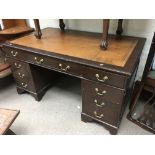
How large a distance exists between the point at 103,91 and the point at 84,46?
0.44 m

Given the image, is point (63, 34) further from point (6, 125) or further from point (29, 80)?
point (6, 125)

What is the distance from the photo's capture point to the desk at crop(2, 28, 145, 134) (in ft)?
3.63

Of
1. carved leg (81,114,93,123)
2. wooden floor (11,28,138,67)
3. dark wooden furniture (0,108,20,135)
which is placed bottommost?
carved leg (81,114,93,123)

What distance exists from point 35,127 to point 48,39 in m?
0.89

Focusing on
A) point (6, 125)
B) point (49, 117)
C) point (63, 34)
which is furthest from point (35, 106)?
point (63, 34)

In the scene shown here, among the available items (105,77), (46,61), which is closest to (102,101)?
(105,77)

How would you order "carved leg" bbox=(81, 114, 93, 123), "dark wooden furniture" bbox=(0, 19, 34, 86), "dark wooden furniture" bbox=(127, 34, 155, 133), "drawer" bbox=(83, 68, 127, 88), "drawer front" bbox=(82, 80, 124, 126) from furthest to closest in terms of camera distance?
"dark wooden furniture" bbox=(0, 19, 34, 86) < "carved leg" bbox=(81, 114, 93, 123) < "dark wooden furniture" bbox=(127, 34, 155, 133) < "drawer front" bbox=(82, 80, 124, 126) < "drawer" bbox=(83, 68, 127, 88)

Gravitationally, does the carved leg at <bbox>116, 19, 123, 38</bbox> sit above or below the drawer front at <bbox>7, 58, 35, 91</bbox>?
above

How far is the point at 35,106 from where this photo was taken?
1.77 metres

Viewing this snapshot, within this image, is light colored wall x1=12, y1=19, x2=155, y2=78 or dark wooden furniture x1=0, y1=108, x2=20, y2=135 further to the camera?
light colored wall x1=12, y1=19, x2=155, y2=78

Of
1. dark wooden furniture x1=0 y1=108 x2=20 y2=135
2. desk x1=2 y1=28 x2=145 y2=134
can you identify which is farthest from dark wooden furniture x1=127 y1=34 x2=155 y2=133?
dark wooden furniture x1=0 y1=108 x2=20 y2=135

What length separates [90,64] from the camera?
1.12 meters

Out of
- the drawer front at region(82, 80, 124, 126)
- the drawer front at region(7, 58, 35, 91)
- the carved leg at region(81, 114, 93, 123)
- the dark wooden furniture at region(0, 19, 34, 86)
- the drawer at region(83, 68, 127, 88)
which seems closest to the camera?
the drawer at region(83, 68, 127, 88)

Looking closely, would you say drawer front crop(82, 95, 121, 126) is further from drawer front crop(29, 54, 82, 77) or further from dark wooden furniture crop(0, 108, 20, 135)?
dark wooden furniture crop(0, 108, 20, 135)
